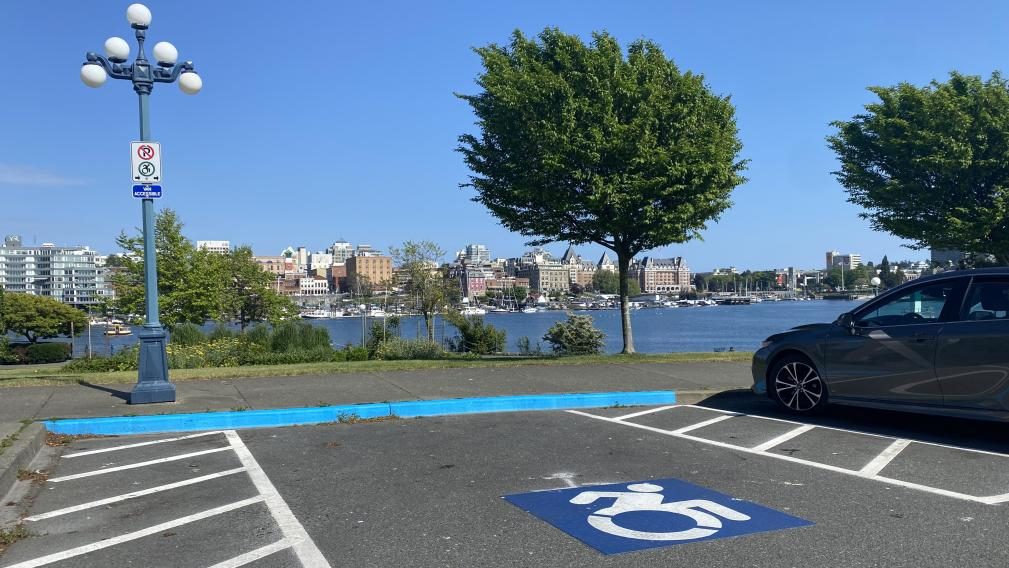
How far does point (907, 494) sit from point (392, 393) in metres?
6.68

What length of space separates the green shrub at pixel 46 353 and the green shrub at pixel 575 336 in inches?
1073

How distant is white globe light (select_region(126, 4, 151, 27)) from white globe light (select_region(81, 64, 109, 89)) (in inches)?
29.5

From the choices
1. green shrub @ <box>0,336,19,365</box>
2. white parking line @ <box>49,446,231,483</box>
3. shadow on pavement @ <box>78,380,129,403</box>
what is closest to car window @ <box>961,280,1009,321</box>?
white parking line @ <box>49,446,231,483</box>

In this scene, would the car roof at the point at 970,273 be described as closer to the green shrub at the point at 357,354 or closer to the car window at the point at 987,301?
the car window at the point at 987,301

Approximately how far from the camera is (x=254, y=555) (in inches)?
169

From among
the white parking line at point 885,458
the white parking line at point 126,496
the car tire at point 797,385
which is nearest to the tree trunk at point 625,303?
the car tire at point 797,385

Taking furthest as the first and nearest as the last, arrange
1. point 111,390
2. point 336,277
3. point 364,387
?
point 336,277, point 364,387, point 111,390

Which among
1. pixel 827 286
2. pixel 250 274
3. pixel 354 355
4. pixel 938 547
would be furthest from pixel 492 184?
pixel 827 286

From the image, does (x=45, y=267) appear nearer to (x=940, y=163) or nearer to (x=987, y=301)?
(x=940, y=163)

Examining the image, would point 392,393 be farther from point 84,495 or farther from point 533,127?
point 533,127

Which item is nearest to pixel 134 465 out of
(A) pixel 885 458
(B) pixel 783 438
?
(B) pixel 783 438

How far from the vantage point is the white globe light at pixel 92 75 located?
980 centimetres

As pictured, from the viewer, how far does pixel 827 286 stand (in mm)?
107688

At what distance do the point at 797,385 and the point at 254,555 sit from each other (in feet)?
22.5
